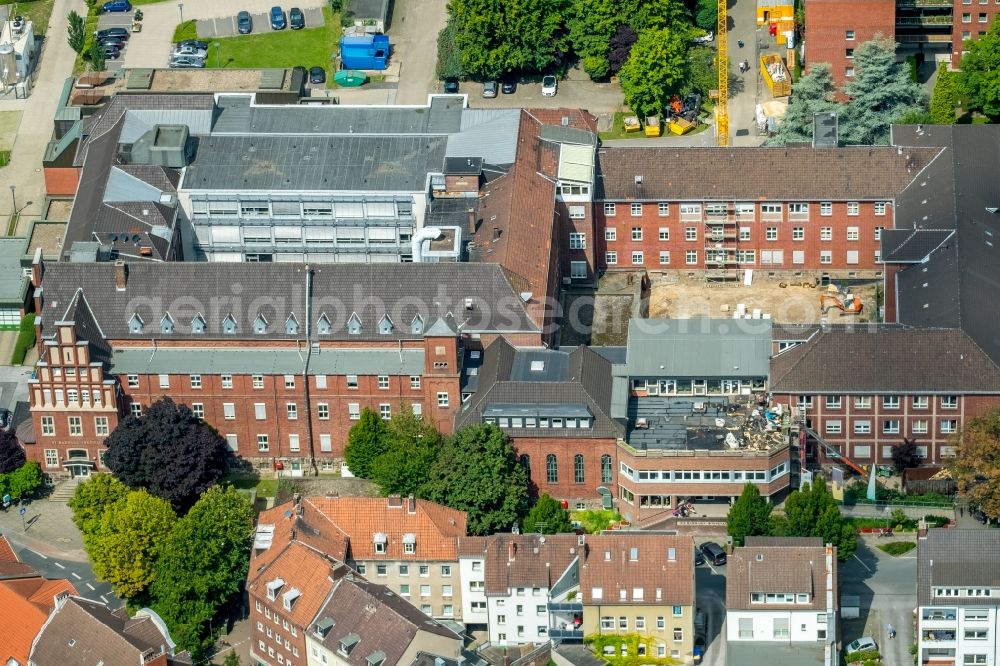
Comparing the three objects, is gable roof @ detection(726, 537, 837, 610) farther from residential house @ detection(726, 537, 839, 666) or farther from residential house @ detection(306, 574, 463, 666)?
residential house @ detection(306, 574, 463, 666)

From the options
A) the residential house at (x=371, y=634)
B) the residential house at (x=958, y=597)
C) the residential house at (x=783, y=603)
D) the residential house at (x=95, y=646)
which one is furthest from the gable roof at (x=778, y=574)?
the residential house at (x=95, y=646)

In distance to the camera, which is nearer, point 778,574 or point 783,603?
point 778,574

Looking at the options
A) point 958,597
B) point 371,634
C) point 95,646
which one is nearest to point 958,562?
point 958,597

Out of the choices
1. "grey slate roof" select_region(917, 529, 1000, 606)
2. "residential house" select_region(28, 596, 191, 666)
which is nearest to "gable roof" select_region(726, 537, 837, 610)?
"grey slate roof" select_region(917, 529, 1000, 606)

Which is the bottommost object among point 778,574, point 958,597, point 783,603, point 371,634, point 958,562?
point 371,634

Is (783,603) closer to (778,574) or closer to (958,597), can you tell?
(778,574)

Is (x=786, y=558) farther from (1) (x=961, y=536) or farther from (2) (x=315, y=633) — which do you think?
(2) (x=315, y=633)

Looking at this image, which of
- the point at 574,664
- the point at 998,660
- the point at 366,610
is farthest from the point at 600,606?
the point at 998,660
